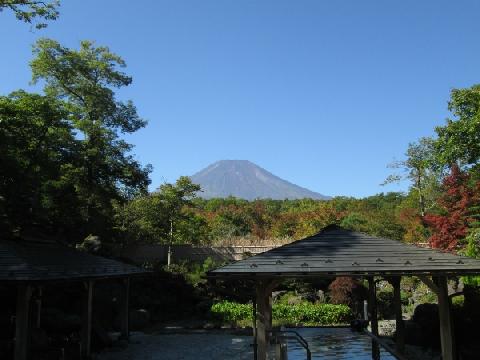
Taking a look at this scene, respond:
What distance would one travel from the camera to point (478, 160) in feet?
71.3

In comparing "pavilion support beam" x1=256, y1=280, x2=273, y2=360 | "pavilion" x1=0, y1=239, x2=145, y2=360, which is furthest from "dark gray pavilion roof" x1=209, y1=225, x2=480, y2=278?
"pavilion" x1=0, y1=239, x2=145, y2=360

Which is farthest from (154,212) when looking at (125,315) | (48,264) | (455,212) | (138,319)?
(455,212)

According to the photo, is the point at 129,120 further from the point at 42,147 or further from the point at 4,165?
the point at 4,165

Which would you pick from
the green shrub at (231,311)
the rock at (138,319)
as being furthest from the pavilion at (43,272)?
the green shrub at (231,311)

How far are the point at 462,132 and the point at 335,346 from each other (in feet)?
42.7

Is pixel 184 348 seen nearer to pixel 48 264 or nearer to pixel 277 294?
pixel 48 264

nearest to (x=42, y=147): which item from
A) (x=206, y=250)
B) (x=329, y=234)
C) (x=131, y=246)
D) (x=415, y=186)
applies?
(x=131, y=246)

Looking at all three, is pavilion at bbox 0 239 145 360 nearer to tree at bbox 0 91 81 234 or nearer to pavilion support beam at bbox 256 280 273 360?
tree at bbox 0 91 81 234

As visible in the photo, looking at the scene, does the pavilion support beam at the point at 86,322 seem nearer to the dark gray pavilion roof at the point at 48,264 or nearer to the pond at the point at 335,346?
the dark gray pavilion roof at the point at 48,264

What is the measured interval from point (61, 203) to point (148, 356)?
10804 mm

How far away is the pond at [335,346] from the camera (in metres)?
11.4

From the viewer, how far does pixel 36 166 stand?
729 inches

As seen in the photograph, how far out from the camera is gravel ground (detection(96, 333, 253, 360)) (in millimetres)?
12859

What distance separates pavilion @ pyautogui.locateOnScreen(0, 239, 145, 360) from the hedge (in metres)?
5.59
